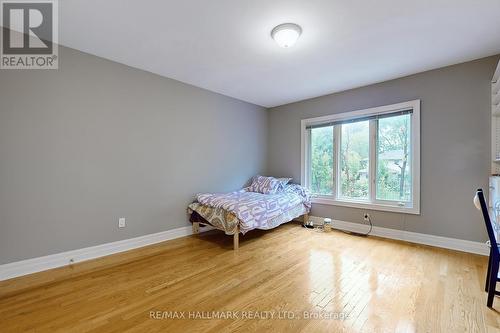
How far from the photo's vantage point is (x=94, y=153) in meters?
2.77

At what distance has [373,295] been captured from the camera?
77.2 inches

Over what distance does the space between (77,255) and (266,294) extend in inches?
88.1

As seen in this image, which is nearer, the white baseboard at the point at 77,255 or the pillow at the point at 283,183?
the white baseboard at the point at 77,255

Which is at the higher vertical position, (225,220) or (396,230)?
(225,220)

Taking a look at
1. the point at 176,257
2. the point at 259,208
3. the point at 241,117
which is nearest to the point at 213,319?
the point at 176,257

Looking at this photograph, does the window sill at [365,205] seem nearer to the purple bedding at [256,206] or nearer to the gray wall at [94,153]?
the purple bedding at [256,206]

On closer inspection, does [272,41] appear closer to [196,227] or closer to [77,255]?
[196,227]

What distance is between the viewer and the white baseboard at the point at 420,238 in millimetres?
2857

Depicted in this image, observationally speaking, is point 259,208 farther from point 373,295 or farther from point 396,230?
point 396,230

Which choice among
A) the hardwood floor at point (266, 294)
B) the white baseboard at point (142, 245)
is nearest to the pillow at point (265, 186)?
the white baseboard at point (142, 245)

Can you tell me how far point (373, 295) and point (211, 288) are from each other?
1430mm

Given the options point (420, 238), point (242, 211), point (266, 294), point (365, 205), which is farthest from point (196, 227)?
point (420, 238)

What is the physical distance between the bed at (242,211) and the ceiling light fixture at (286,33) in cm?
205

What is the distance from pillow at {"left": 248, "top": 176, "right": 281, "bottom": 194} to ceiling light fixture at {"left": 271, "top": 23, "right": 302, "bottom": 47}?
2.52 m
